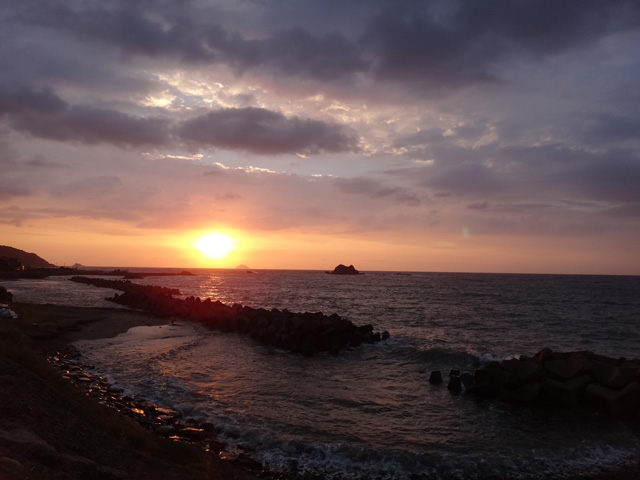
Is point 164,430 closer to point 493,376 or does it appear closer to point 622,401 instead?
point 493,376

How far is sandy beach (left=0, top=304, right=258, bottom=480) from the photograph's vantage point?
6789mm

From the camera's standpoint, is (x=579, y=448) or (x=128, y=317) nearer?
(x=579, y=448)

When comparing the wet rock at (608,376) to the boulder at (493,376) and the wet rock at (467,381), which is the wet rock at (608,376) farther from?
the wet rock at (467,381)

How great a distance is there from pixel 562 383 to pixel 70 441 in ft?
54.2

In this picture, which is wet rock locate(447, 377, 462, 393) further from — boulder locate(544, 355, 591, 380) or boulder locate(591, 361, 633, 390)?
boulder locate(591, 361, 633, 390)

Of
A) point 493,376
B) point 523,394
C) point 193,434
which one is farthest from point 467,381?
point 193,434

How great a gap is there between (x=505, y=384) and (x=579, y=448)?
484 cm

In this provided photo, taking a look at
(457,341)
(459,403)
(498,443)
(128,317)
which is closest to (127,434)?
(498,443)

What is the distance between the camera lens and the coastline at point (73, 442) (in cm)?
684

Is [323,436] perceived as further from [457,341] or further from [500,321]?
[500,321]

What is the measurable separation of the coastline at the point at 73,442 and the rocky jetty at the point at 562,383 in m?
4.92

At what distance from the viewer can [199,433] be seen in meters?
11.6

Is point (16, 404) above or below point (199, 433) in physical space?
above

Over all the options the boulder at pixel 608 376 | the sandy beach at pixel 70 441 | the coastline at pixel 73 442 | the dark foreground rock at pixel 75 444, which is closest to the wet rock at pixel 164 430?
the dark foreground rock at pixel 75 444
